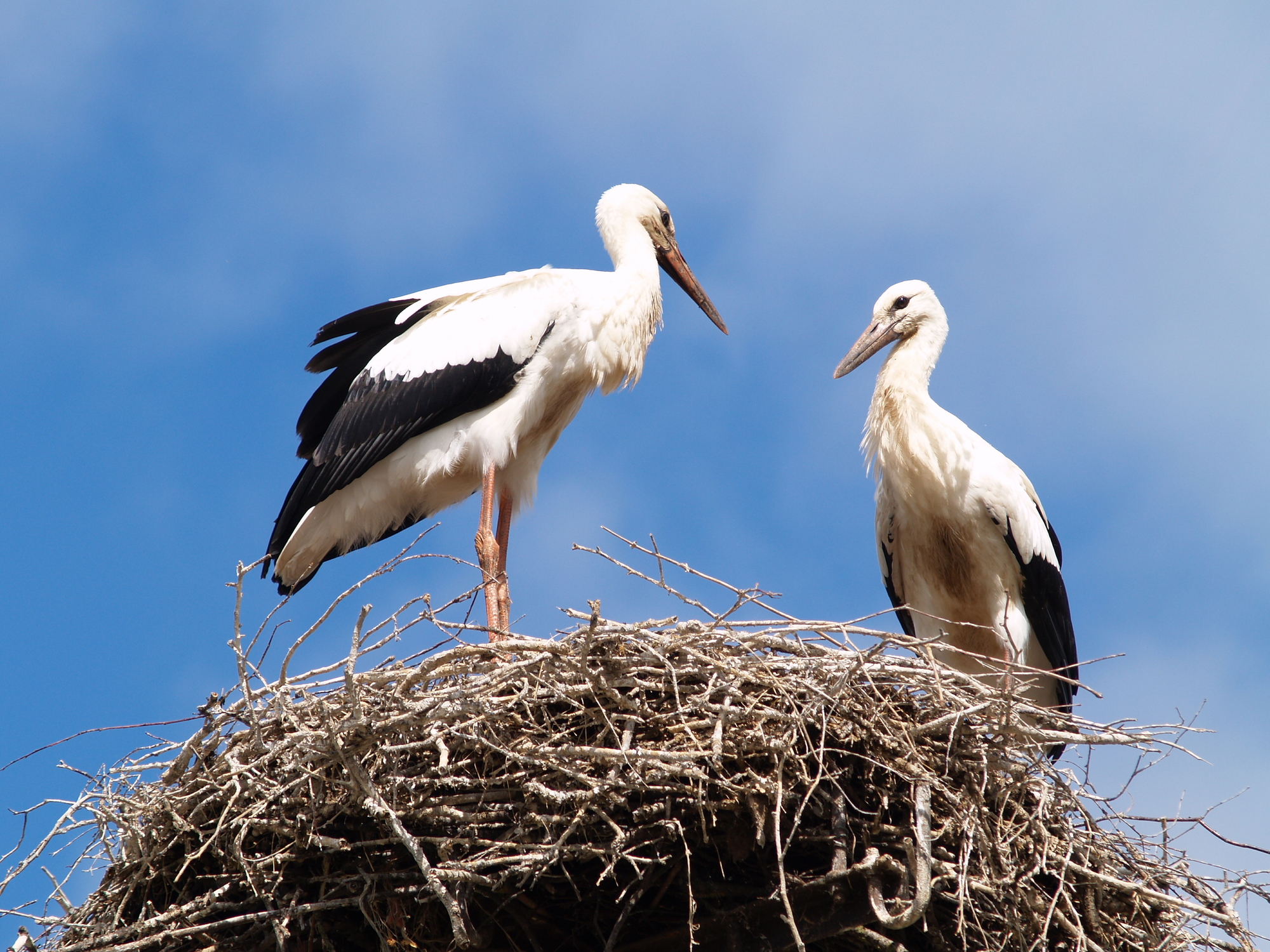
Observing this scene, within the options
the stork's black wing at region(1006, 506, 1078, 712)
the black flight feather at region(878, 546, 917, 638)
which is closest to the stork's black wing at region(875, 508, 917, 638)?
the black flight feather at region(878, 546, 917, 638)

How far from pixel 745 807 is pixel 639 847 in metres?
0.32

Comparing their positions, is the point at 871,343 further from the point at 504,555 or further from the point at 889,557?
the point at 504,555

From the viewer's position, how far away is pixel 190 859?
150 inches

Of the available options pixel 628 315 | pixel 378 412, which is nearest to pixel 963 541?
pixel 628 315

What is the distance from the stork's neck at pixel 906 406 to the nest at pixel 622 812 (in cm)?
182

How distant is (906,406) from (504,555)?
1.85 metres

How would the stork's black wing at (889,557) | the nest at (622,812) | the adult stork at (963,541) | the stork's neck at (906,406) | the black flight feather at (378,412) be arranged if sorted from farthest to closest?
the stork's black wing at (889,557) < the stork's neck at (906,406) < the adult stork at (963,541) < the black flight feather at (378,412) < the nest at (622,812)

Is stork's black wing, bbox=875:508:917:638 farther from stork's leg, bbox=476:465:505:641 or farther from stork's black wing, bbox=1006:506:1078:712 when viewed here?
stork's leg, bbox=476:465:505:641

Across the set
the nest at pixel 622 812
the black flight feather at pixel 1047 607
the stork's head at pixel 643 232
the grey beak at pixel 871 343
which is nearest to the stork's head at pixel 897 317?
the grey beak at pixel 871 343

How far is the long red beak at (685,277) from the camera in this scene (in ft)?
21.8

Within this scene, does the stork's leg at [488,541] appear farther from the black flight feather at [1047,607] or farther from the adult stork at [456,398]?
the black flight feather at [1047,607]

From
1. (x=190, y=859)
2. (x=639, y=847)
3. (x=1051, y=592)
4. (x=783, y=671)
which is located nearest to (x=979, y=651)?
(x=1051, y=592)

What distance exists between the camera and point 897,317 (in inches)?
251

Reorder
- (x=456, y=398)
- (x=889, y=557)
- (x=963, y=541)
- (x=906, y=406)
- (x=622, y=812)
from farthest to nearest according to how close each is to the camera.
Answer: (x=889, y=557)
(x=906, y=406)
(x=963, y=541)
(x=456, y=398)
(x=622, y=812)
